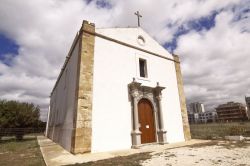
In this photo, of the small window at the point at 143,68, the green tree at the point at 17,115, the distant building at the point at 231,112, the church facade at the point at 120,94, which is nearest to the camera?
the church facade at the point at 120,94

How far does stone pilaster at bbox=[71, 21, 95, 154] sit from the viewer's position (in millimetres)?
6781

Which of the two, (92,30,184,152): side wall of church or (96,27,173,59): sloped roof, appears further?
(96,27,173,59): sloped roof

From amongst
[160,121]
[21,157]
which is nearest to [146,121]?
[160,121]

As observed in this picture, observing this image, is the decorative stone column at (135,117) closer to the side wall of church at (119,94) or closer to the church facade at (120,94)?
the church facade at (120,94)

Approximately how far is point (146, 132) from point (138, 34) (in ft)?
20.0

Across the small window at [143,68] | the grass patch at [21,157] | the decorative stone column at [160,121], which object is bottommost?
the grass patch at [21,157]

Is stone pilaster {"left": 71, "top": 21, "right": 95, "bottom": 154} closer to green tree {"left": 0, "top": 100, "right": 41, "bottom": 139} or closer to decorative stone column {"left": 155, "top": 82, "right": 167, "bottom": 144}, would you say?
decorative stone column {"left": 155, "top": 82, "right": 167, "bottom": 144}

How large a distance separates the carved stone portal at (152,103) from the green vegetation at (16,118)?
13753 mm

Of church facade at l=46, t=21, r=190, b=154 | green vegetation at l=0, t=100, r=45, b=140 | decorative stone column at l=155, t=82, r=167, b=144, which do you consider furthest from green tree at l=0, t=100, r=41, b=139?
decorative stone column at l=155, t=82, r=167, b=144

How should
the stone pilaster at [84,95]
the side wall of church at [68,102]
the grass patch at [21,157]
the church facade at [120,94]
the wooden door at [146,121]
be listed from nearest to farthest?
the grass patch at [21,157], the stone pilaster at [84,95], the church facade at [120,94], the side wall of church at [68,102], the wooden door at [146,121]

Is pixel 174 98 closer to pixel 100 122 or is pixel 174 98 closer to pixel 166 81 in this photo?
pixel 166 81

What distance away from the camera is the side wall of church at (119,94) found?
7578 millimetres

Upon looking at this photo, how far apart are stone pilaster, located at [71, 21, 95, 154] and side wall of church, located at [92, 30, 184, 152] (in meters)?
0.25

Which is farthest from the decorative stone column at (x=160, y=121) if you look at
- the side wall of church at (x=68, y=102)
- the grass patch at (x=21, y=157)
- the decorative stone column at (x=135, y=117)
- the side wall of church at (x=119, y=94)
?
the grass patch at (x=21, y=157)
